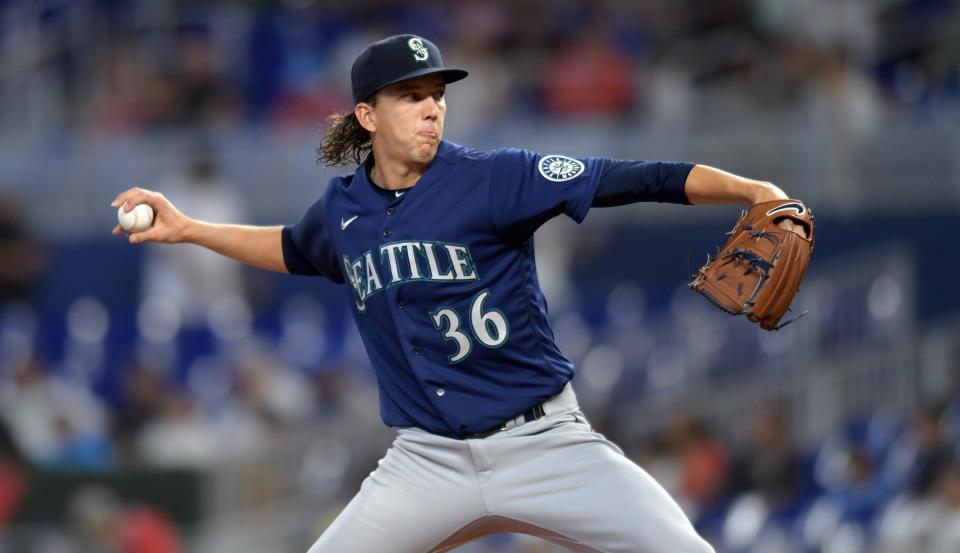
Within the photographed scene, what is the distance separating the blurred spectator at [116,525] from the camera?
8.68 m

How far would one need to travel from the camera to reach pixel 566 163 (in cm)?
467

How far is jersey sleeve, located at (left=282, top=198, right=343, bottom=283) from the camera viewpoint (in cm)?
509

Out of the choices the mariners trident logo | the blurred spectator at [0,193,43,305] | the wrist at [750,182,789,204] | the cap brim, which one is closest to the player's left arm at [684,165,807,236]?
the wrist at [750,182,789,204]

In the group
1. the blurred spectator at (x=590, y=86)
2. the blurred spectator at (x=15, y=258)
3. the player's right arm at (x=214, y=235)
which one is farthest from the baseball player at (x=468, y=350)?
the blurred spectator at (x=590, y=86)

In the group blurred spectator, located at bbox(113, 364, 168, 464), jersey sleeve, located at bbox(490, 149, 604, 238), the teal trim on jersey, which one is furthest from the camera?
blurred spectator, located at bbox(113, 364, 168, 464)

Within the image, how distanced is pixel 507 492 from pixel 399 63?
1.19 meters

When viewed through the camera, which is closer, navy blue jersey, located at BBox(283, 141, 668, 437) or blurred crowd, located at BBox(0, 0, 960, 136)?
navy blue jersey, located at BBox(283, 141, 668, 437)

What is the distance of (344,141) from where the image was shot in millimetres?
5188

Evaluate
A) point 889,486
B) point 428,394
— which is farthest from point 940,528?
point 428,394

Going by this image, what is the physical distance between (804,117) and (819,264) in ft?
3.46

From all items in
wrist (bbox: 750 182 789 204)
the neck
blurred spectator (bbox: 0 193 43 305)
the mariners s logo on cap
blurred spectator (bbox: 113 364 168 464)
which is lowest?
blurred spectator (bbox: 113 364 168 464)

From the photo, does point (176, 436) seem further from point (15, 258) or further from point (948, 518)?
point (948, 518)

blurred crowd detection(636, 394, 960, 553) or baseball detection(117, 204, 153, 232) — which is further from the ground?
baseball detection(117, 204, 153, 232)

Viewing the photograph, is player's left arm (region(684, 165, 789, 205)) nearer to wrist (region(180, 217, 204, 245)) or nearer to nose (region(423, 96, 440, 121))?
nose (region(423, 96, 440, 121))
